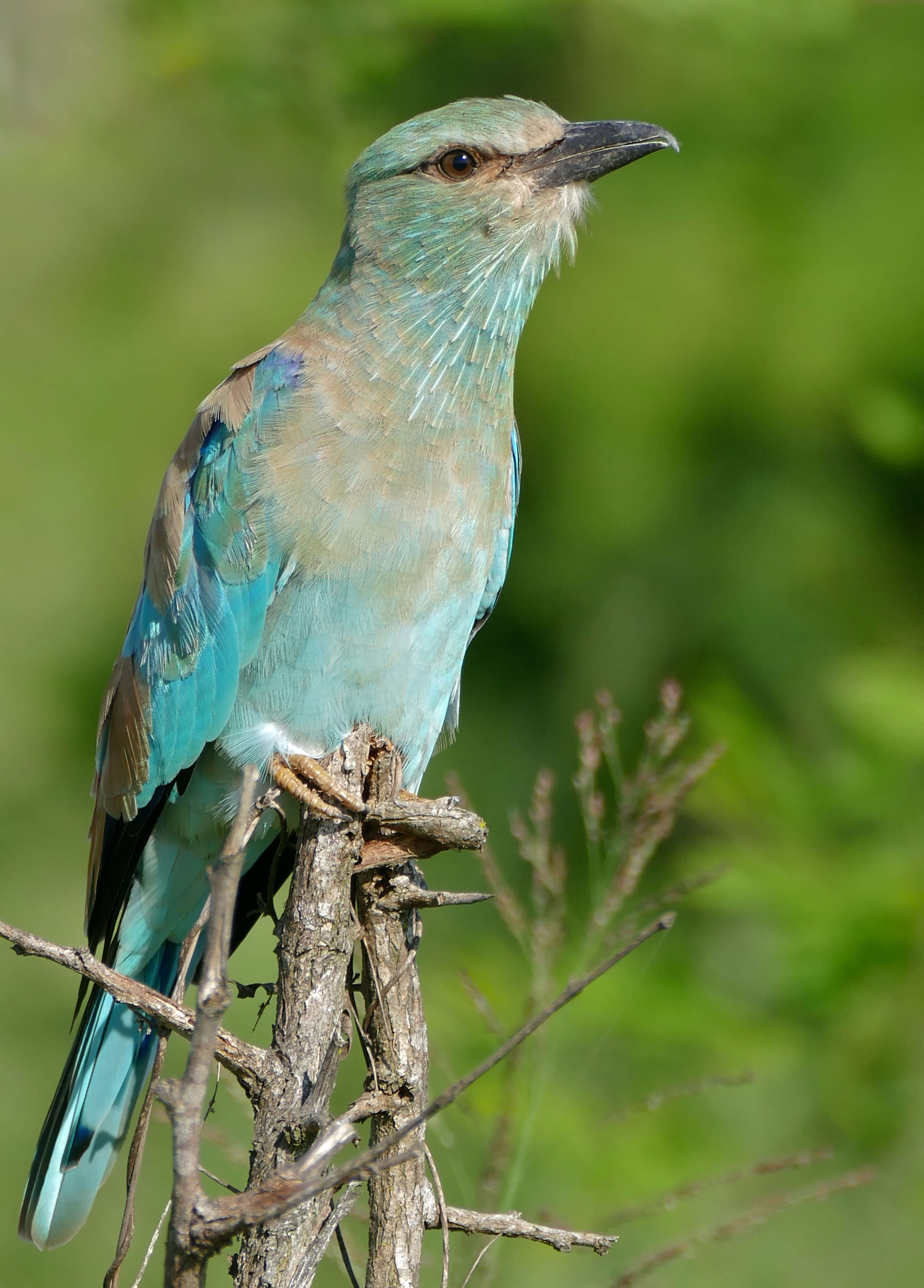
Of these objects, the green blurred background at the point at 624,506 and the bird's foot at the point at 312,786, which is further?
the green blurred background at the point at 624,506

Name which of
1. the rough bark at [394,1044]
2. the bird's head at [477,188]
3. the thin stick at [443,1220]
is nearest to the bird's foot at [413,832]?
the rough bark at [394,1044]

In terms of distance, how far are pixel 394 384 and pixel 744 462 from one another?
2652 mm

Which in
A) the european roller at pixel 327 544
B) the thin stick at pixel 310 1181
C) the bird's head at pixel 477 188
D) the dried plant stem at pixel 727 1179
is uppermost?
the bird's head at pixel 477 188

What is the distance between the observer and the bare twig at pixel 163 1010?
2127 millimetres

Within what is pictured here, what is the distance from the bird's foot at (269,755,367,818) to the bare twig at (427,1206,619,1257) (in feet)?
2.45

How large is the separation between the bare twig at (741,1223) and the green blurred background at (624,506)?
0.60m

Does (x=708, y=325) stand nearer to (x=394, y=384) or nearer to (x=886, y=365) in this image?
(x=886, y=365)

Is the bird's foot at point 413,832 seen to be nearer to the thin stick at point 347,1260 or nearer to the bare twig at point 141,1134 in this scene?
the bare twig at point 141,1134

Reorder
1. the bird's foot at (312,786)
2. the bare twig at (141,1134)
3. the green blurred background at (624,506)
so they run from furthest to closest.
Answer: the green blurred background at (624,506)
the bird's foot at (312,786)
the bare twig at (141,1134)

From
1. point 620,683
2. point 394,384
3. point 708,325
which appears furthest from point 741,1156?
point 708,325

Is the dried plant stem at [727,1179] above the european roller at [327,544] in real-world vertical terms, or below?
below

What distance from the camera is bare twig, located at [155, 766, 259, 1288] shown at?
1655 mm

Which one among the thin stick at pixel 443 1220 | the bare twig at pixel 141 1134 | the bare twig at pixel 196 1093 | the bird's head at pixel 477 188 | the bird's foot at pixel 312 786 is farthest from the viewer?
the bird's head at pixel 477 188

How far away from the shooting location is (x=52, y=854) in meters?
6.35
